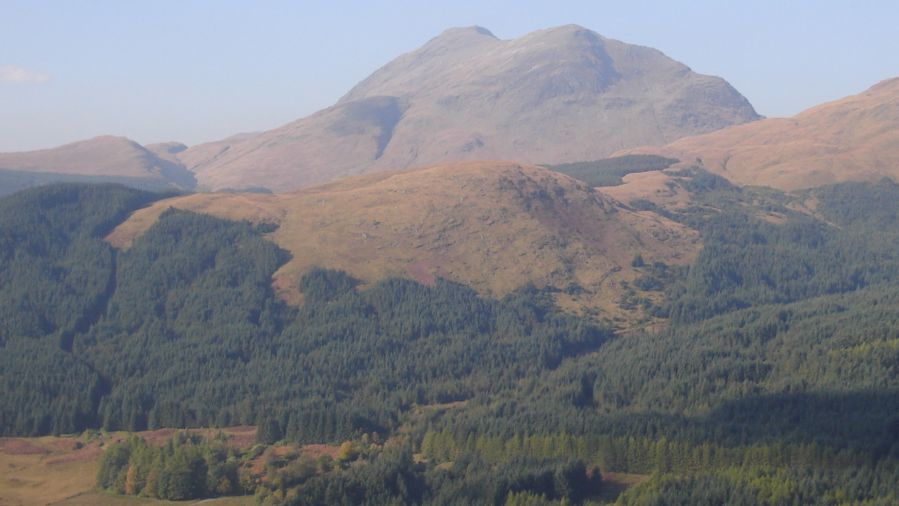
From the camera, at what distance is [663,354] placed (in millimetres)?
179375

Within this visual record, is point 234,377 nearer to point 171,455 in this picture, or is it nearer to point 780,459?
point 171,455

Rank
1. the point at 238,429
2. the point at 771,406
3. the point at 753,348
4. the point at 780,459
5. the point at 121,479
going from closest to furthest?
the point at 780,459 → the point at 121,479 → the point at 771,406 → the point at 238,429 → the point at 753,348

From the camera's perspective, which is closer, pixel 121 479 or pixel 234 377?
pixel 121 479

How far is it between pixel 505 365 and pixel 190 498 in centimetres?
7329

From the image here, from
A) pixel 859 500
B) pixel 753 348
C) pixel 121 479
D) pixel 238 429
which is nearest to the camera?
pixel 859 500

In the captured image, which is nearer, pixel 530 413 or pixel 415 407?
pixel 530 413

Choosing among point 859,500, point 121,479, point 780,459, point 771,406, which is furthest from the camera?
point 771,406

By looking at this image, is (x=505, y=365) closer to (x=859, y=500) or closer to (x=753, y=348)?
(x=753, y=348)

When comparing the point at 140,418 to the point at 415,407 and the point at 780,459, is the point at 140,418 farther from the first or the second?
the point at 780,459

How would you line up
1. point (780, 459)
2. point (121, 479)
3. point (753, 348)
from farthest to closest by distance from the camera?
1. point (753, 348)
2. point (121, 479)
3. point (780, 459)

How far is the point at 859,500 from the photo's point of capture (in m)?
106

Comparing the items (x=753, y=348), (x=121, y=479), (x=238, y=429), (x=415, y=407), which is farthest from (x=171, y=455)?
(x=753, y=348)

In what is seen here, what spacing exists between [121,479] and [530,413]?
174ft

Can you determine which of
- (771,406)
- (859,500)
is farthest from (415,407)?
(859,500)
